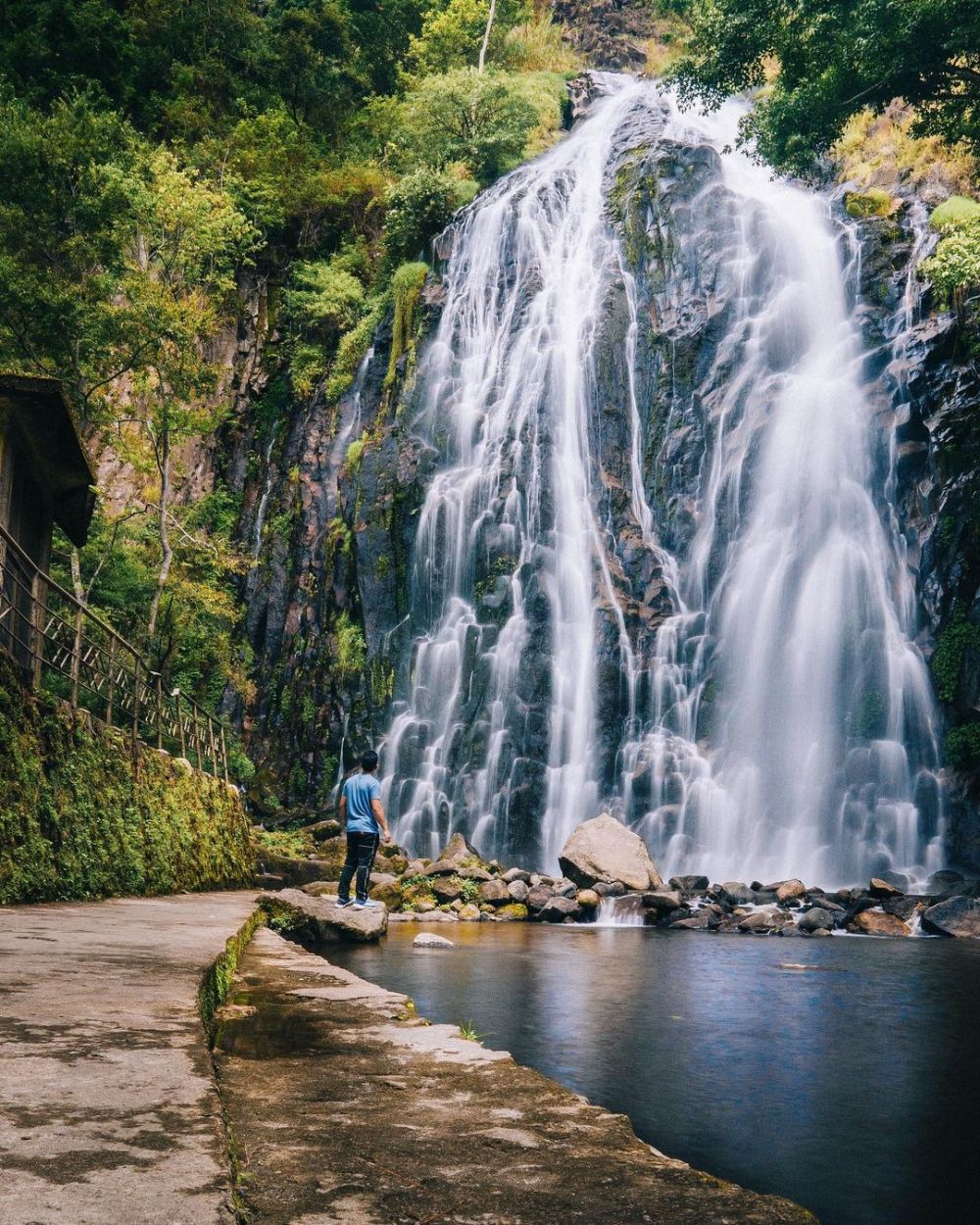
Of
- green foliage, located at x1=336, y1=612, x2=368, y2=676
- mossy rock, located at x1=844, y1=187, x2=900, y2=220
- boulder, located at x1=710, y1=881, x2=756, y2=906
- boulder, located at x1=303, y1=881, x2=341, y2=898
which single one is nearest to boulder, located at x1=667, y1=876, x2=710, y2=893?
boulder, located at x1=710, y1=881, x2=756, y2=906

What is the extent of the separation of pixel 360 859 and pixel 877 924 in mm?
7969

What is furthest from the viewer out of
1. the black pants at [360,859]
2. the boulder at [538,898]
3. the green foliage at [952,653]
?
the green foliage at [952,653]

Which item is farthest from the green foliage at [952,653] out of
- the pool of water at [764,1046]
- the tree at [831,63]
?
the tree at [831,63]

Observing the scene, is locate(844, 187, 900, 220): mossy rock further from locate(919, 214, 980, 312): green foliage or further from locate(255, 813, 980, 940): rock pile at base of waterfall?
locate(255, 813, 980, 940): rock pile at base of waterfall

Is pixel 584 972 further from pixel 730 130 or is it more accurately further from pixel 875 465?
pixel 730 130

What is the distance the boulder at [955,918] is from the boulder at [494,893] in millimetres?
6055

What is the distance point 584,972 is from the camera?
895cm

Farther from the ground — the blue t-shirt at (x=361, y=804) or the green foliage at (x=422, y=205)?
the green foliage at (x=422, y=205)

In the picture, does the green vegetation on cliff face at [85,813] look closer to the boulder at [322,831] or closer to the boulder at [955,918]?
the boulder at [322,831]

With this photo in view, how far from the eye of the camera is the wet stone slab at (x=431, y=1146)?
6.11 feet

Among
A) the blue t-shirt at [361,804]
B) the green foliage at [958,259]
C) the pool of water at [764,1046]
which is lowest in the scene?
the pool of water at [764,1046]

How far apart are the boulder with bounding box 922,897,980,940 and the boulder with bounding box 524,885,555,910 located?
540 cm

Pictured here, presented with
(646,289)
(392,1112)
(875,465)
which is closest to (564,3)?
(646,289)

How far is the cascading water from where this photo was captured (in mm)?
19297
